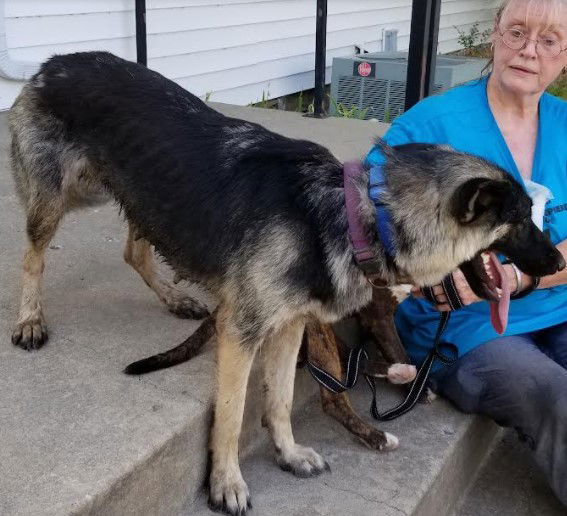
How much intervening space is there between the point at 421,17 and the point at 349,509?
3664 millimetres

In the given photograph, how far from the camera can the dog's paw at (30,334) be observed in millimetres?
2828

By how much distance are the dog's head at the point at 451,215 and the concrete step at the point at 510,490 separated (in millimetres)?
1117

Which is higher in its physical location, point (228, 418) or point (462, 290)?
point (462, 290)

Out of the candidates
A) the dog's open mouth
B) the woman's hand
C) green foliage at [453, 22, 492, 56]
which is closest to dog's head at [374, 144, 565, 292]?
the dog's open mouth

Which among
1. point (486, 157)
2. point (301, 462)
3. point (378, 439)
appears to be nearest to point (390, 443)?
point (378, 439)

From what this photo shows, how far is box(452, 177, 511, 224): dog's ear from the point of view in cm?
223

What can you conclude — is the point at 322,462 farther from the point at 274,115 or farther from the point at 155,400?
the point at 274,115

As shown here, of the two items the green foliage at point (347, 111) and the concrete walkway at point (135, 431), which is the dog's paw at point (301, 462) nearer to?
the concrete walkway at point (135, 431)

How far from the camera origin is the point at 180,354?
2828 millimetres

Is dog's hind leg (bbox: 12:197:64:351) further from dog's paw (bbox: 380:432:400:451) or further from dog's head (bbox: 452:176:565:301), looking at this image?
dog's head (bbox: 452:176:565:301)

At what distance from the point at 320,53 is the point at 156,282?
3566 mm

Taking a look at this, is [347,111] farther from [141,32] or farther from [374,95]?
[141,32]

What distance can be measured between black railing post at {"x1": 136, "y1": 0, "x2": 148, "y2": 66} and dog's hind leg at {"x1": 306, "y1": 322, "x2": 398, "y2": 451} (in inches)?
159


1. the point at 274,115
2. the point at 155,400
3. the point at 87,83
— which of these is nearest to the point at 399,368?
the point at 155,400
